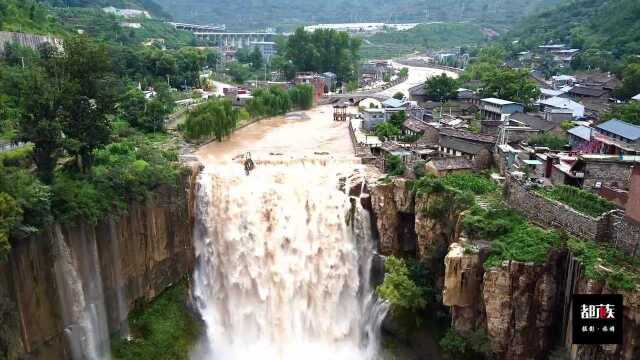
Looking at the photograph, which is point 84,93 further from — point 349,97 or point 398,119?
point 349,97

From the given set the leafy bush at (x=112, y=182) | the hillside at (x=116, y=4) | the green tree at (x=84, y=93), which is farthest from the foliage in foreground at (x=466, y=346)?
the hillside at (x=116, y=4)

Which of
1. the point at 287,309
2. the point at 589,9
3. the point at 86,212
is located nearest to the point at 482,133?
the point at 287,309

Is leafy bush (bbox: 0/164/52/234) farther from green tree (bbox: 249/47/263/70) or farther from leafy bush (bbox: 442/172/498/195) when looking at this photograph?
green tree (bbox: 249/47/263/70)

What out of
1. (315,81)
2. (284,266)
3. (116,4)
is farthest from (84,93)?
(116,4)

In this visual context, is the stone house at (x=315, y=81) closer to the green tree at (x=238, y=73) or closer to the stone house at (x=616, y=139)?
the green tree at (x=238, y=73)

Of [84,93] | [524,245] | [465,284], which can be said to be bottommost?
[465,284]

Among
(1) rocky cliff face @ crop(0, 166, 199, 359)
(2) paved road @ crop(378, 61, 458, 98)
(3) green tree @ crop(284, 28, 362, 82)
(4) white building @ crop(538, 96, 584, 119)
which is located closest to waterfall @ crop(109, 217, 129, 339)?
(1) rocky cliff face @ crop(0, 166, 199, 359)
